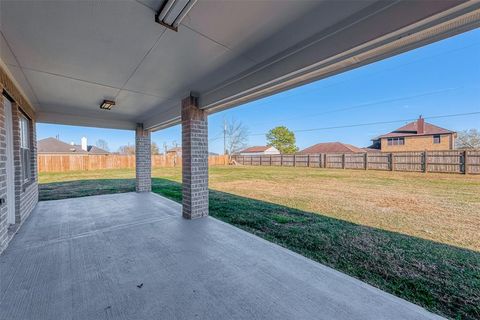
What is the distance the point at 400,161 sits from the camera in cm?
1152

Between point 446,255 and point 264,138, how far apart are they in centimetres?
3116

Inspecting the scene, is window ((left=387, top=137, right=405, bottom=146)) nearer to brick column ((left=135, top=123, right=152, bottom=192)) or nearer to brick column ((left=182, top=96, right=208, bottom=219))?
brick column ((left=182, top=96, right=208, bottom=219))

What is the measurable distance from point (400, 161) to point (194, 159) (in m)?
12.7

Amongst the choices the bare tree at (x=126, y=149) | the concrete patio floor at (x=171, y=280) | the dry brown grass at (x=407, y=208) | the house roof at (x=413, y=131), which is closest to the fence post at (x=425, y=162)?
the dry brown grass at (x=407, y=208)

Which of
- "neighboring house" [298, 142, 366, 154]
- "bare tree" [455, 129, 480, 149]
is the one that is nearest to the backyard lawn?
"bare tree" [455, 129, 480, 149]

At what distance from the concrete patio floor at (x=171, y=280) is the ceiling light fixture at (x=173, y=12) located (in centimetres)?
240

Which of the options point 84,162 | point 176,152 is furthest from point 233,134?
point 84,162

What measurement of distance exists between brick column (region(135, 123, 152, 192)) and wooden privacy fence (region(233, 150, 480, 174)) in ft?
42.5

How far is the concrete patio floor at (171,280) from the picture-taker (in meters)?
1.59

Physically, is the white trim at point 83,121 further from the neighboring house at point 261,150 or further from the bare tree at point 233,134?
the neighboring house at point 261,150

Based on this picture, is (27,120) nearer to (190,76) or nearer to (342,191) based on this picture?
(190,76)

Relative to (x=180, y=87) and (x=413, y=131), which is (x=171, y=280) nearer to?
(x=180, y=87)

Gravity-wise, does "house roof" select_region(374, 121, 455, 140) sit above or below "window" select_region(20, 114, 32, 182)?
above

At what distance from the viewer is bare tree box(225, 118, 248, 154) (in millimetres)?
28634
